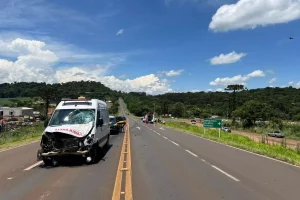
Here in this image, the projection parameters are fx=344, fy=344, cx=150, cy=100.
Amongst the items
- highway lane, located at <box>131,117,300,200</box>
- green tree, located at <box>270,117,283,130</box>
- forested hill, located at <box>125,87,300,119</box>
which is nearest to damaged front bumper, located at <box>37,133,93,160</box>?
highway lane, located at <box>131,117,300,200</box>

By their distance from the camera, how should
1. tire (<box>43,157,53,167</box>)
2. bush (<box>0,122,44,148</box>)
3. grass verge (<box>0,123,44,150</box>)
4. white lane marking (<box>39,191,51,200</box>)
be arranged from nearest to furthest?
white lane marking (<box>39,191,51,200</box>) < tire (<box>43,157,53,167</box>) < grass verge (<box>0,123,44,150</box>) < bush (<box>0,122,44,148</box>)

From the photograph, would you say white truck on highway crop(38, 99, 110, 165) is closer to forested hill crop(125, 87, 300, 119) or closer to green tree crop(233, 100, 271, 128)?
green tree crop(233, 100, 271, 128)

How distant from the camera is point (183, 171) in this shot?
11.3 meters

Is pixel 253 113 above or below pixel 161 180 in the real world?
above

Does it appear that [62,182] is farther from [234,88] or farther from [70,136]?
[234,88]

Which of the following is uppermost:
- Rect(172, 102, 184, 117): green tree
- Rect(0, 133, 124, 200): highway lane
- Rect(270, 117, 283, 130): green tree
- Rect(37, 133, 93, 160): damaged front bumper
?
Rect(172, 102, 184, 117): green tree

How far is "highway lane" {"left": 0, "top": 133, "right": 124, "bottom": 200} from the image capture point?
7.86m

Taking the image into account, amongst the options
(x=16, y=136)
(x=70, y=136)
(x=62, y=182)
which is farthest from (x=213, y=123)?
(x=62, y=182)

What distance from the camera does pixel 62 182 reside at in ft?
31.1

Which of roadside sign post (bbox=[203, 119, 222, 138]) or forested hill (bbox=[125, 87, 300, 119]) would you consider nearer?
roadside sign post (bbox=[203, 119, 222, 138])

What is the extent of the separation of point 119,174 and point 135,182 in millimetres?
1433

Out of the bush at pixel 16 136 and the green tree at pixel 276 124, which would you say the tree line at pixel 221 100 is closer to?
the green tree at pixel 276 124

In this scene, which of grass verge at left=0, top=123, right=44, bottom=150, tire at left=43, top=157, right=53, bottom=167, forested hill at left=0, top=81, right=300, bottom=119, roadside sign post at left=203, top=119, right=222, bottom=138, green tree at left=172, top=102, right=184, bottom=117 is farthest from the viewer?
green tree at left=172, top=102, right=184, bottom=117

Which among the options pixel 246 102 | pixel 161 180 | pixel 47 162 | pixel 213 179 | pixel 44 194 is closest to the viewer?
pixel 44 194
